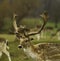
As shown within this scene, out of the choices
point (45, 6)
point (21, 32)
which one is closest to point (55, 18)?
point (45, 6)

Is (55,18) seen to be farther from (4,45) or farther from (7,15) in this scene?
(4,45)

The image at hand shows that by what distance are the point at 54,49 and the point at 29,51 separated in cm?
81

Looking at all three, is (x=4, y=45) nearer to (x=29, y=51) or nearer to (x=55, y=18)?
(x=29, y=51)

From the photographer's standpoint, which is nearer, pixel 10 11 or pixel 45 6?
pixel 10 11

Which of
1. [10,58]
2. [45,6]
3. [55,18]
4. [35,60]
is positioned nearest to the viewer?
[35,60]

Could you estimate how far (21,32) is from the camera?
10734mm

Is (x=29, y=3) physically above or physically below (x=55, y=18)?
above

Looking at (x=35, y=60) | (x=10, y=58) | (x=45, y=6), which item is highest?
(x=35, y=60)

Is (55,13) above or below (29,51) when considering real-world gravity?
below

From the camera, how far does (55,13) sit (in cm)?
5750

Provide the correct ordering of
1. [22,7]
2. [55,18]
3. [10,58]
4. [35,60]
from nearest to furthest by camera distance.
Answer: [35,60] < [10,58] < [22,7] < [55,18]

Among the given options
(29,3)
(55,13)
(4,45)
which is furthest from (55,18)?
(4,45)

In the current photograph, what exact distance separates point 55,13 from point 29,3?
22.5 ft

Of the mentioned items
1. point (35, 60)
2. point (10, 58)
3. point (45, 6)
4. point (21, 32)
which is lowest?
point (45, 6)
